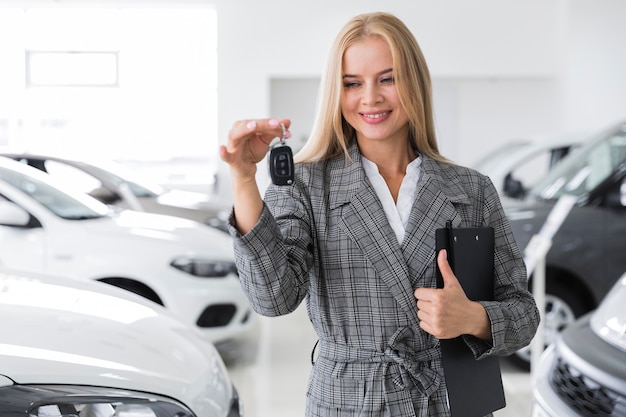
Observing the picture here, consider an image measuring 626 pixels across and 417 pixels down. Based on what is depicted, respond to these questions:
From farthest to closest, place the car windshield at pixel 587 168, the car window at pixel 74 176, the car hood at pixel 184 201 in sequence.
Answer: the car hood at pixel 184 201 < the car window at pixel 74 176 < the car windshield at pixel 587 168

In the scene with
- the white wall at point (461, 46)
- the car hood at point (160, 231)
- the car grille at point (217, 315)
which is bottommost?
the car grille at point (217, 315)

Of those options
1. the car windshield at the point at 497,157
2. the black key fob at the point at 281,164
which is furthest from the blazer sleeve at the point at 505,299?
the car windshield at the point at 497,157

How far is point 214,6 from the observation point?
14.0m

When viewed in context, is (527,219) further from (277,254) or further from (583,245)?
(277,254)

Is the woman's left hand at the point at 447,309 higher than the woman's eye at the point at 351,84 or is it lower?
lower

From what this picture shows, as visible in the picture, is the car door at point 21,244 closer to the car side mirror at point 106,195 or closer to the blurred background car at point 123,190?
the blurred background car at point 123,190

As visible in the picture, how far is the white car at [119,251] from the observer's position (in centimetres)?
482

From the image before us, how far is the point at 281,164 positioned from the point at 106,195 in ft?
16.0

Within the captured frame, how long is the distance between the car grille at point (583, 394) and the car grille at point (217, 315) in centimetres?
274

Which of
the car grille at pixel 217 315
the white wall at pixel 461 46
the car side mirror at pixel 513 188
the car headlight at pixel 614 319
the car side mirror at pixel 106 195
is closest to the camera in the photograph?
the car headlight at pixel 614 319

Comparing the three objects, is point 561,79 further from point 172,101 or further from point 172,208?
point 172,208

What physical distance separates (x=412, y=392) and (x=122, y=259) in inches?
137

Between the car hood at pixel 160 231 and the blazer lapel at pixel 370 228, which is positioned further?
the car hood at pixel 160 231

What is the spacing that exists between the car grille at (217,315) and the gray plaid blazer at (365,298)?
3426mm
